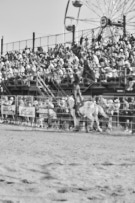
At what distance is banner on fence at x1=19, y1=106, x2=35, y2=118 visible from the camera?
65.6 feet

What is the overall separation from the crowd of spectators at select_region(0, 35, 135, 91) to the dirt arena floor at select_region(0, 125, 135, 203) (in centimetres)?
933

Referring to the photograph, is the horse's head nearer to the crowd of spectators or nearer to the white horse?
the white horse

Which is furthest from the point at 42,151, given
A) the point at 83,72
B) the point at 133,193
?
the point at 83,72

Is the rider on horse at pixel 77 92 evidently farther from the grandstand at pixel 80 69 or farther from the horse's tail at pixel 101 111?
the grandstand at pixel 80 69

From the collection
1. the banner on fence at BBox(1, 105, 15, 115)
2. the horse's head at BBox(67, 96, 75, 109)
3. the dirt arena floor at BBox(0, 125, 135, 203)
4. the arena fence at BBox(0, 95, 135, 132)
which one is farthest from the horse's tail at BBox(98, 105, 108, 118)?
the dirt arena floor at BBox(0, 125, 135, 203)

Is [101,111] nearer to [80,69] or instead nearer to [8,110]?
[80,69]

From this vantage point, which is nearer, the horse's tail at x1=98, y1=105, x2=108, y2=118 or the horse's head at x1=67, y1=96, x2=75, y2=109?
the horse's tail at x1=98, y1=105, x2=108, y2=118

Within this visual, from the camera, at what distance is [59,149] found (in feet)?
36.5

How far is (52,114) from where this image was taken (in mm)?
19359

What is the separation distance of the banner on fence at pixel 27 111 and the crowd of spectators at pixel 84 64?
3.49m

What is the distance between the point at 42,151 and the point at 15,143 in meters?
1.99

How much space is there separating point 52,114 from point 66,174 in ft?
39.3

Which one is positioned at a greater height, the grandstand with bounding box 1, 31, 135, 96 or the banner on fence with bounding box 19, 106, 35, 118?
the grandstand with bounding box 1, 31, 135, 96

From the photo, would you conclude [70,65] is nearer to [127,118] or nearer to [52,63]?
[52,63]
